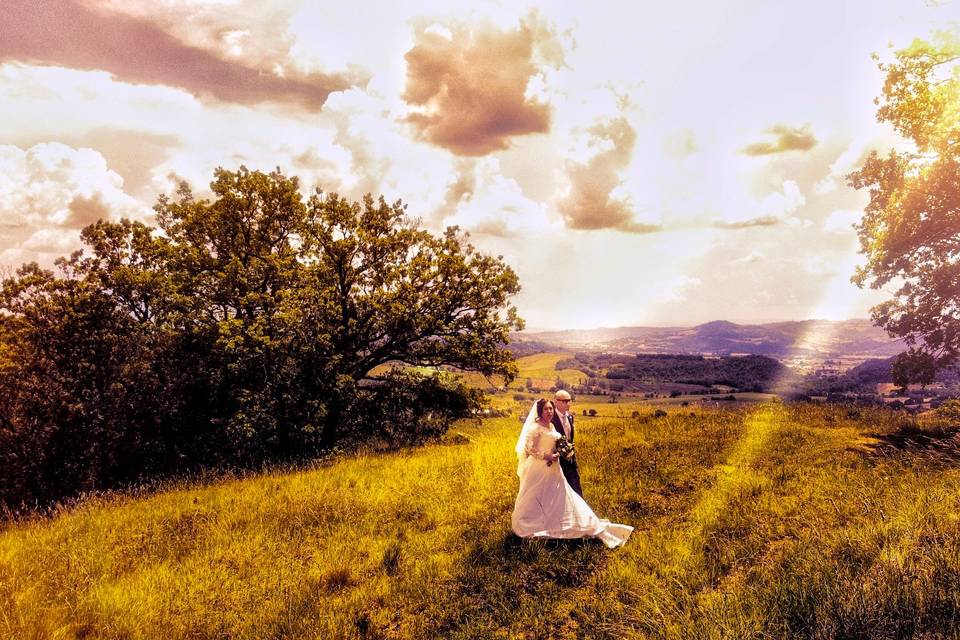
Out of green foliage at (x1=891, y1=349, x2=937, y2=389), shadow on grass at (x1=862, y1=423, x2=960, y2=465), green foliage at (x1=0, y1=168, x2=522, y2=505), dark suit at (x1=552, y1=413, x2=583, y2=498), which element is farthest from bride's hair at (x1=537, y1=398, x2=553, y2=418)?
green foliage at (x1=891, y1=349, x2=937, y2=389)

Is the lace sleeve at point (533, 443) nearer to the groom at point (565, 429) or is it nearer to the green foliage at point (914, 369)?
the groom at point (565, 429)

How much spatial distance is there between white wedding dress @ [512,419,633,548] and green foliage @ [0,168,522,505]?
33.9 feet

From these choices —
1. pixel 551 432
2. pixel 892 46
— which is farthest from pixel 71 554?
pixel 892 46

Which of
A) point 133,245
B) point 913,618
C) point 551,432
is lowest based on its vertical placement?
point 913,618

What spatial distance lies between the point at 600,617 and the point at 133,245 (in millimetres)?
21005

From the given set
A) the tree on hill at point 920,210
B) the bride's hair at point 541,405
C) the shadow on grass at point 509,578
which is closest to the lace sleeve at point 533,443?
the bride's hair at point 541,405

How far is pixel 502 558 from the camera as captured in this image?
260 inches

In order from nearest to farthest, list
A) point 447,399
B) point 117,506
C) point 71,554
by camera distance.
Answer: point 71,554
point 117,506
point 447,399

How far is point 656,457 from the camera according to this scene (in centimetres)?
1143

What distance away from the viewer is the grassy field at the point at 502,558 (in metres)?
4.60

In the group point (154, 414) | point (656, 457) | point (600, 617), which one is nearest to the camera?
point (600, 617)

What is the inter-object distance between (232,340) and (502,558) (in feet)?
40.4

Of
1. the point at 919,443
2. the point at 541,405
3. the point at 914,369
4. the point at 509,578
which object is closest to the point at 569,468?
the point at 541,405

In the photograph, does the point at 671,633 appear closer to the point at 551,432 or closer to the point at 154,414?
the point at 551,432
